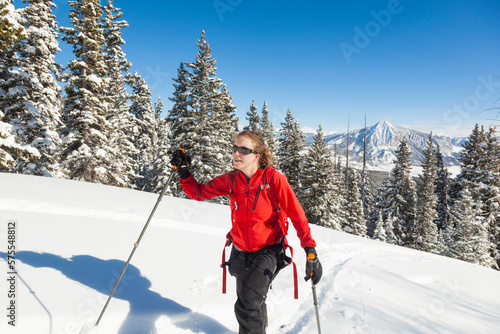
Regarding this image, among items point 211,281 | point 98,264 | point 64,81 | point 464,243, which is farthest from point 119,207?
point 464,243

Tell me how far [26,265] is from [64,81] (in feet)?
52.5

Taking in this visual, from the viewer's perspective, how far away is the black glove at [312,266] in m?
2.80

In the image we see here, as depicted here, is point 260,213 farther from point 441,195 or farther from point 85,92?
point 441,195

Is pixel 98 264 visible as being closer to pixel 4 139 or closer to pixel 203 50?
pixel 4 139

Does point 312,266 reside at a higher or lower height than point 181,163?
lower

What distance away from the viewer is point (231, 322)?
358 centimetres

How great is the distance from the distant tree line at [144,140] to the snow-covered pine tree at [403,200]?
0.44ft

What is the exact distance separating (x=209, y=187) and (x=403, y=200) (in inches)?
1402

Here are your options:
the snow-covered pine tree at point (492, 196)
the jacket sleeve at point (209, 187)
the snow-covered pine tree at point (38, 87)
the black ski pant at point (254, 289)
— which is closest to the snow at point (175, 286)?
the black ski pant at point (254, 289)

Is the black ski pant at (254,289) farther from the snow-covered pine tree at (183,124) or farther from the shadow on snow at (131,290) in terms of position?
the snow-covered pine tree at (183,124)

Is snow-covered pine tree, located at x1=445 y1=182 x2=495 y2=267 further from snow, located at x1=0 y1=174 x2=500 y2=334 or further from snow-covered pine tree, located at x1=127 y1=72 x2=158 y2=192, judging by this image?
snow-covered pine tree, located at x1=127 y1=72 x2=158 y2=192

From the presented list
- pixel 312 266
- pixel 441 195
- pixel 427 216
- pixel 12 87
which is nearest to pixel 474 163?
pixel 427 216

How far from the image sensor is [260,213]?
2.92m

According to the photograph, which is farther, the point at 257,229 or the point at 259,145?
the point at 259,145
